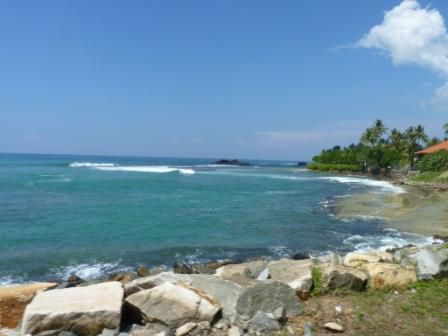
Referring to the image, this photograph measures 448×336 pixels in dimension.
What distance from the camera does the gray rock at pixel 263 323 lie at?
5656 millimetres

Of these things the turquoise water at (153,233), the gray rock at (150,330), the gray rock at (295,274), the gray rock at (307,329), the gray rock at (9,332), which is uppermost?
the gray rock at (295,274)

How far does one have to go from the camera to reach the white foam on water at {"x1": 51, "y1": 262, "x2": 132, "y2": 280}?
1254cm

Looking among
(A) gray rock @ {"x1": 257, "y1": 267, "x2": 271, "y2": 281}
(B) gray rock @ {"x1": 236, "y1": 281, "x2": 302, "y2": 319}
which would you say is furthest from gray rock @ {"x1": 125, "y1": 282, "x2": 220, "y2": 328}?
(A) gray rock @ {"x1": 257, "y1": 267, "x2": 271, "y2": 281}

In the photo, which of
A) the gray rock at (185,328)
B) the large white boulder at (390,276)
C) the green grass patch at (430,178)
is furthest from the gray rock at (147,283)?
the green grass patch at (430,178)

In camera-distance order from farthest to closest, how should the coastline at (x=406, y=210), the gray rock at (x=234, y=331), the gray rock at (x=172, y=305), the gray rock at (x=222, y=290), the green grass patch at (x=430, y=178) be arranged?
the green grass patch at (x=430, y=178) → the coastline at (x=406, y=210) → the gray rock at (x=222, y=290) → the gray rock at (x=172, y=305) → the gray rock at (x=234, y=331)

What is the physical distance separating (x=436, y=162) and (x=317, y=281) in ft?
168

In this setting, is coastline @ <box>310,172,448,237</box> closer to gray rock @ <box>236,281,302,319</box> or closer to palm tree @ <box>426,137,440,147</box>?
gray rock @ <box>236,281,302,319</box>

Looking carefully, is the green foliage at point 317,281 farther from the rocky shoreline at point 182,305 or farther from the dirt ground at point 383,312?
the dirt ground at point 383,312

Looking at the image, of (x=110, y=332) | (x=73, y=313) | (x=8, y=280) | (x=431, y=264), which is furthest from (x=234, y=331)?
(x=8, y=280)

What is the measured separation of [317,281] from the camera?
721cm

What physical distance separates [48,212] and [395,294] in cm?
2229

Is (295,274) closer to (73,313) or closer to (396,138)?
(73,313)

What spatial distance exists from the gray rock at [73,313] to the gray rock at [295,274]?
2894mm

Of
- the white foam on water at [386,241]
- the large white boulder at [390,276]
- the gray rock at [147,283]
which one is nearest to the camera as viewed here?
the gray rock at [147,283]
